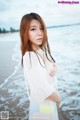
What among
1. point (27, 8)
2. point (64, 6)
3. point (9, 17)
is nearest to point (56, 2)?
point (64, 6)

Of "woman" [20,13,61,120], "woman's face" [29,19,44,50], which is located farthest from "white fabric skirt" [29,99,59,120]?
"woman's face" [29,19,44,50]

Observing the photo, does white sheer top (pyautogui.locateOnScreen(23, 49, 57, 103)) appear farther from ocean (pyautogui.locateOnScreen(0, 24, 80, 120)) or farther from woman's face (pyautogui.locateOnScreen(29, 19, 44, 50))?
ocean (pyautogui.locateOnScreen(0, 24, 80, 120))

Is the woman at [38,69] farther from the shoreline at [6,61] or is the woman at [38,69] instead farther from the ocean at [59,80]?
the shoreline at [6,61]

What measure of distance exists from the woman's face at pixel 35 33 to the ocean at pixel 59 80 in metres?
0.64

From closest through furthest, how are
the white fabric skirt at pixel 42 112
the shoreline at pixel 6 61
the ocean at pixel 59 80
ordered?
the white fabric skirt at pixel 42 112, the ocean at pixel 59 80, the shoreline at pixel 6 61

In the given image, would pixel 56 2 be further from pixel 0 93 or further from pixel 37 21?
pixel 0 93

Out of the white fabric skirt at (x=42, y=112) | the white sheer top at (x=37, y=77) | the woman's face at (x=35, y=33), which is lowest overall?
the white fabric skirt at (x=42, y=112)

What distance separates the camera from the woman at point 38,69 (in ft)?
Answer: 3.87

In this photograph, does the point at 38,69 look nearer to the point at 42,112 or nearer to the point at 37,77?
the point at 37,77

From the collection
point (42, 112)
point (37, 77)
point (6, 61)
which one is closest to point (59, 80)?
point (6, 61)

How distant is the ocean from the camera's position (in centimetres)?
187

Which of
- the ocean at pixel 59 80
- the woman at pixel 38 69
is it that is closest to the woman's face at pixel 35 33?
the woman at pixel 38 69

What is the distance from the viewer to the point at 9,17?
6.48ft

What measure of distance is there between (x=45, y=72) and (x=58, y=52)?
0.98 metres
